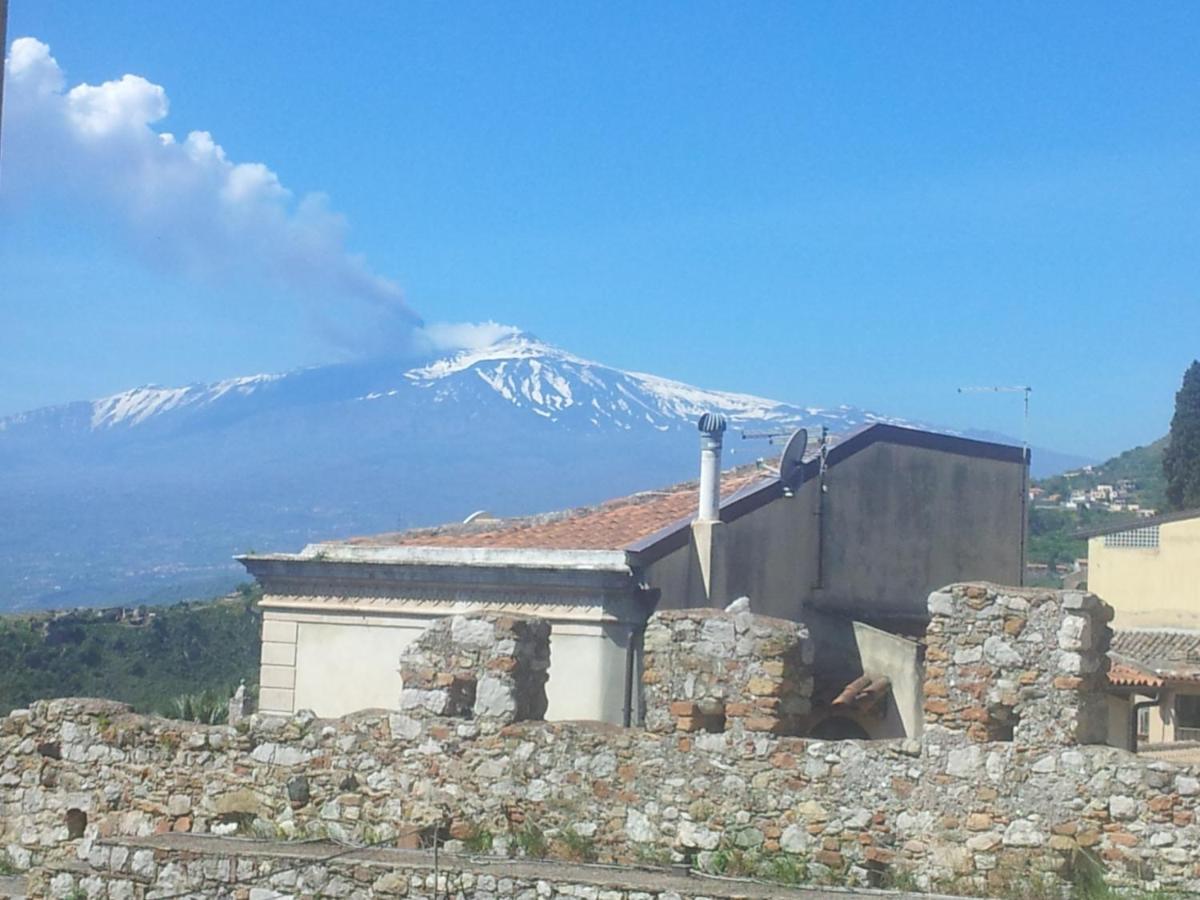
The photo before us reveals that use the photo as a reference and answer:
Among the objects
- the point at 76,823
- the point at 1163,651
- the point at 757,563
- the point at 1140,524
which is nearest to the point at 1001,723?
the point at 76,823

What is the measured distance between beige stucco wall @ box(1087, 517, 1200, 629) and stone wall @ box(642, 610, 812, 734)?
95.0 feet

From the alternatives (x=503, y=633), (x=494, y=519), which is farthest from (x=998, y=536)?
(x=503, y=633)

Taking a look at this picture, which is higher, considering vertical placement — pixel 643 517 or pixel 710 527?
pixel 643 517

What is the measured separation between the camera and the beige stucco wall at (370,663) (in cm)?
2025

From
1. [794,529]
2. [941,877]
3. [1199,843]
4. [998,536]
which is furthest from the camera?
[998,536]

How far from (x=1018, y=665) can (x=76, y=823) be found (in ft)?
22.2

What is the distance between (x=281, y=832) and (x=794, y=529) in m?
12.7

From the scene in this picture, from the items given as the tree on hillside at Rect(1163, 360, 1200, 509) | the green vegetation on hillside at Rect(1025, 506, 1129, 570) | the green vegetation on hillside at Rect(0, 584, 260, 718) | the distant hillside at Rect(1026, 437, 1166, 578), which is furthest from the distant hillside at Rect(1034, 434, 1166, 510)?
the green vegetation on hillside at Rect(0, 584, 260, 718)

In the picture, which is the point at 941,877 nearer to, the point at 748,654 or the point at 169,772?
the point at 748,654

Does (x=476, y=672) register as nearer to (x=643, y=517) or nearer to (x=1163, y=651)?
(x=643, y=517)

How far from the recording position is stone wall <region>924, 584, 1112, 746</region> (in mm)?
9812

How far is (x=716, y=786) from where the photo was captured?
1052 cm

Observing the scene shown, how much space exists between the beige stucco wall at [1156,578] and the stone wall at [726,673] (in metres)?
29.0

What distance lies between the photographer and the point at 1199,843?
9164mm
